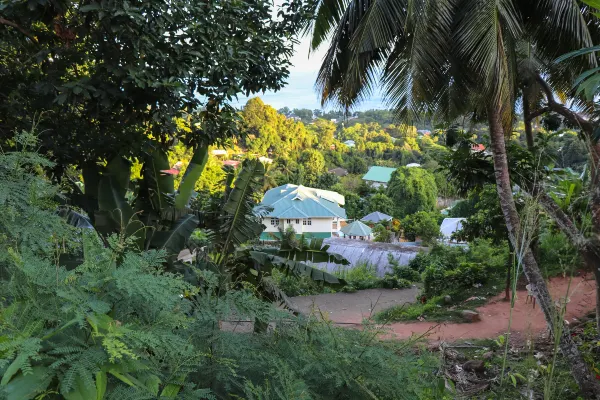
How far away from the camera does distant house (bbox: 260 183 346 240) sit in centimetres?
2559

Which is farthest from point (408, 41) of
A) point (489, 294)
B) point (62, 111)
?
point (489, 294)

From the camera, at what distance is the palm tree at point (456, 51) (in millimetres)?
5055

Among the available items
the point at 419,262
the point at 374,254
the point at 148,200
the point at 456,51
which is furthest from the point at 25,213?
the point at 374,254

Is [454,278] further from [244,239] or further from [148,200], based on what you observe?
[148,200]

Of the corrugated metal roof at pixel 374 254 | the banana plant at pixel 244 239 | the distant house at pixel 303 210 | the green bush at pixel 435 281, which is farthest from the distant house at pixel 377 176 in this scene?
the banana plant at pixel 244 239

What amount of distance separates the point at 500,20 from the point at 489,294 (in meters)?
6.91

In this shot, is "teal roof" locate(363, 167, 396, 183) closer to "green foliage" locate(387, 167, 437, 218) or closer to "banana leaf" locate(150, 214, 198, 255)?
"green foliage" locate(387, 167, 437, 218)

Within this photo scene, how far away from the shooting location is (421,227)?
24.6 m

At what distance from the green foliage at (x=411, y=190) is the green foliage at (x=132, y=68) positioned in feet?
97.2

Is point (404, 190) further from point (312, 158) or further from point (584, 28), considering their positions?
point (584, 28)

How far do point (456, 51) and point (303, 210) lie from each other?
20.4 m

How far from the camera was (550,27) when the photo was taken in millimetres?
5934

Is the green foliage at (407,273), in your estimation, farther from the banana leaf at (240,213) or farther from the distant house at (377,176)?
the distant house at (377,176)

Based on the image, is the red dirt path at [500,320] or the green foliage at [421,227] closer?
the red dirt path at [500,320]
